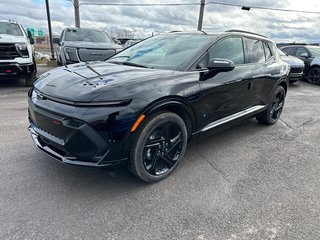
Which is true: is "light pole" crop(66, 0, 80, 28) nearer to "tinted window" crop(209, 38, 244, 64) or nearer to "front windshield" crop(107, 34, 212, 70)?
"front windshield" crop(107, 34, 212, 70)

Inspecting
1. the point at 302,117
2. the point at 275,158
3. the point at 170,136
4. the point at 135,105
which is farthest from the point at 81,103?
the point at 302,117

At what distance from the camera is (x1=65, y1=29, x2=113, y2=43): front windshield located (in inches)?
353

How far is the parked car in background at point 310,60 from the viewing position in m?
10.6

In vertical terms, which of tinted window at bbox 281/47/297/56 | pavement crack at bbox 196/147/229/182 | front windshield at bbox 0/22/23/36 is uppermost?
front windshield at bbox 0/22/23/36

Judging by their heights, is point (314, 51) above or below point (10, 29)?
below

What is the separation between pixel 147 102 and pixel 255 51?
266 cm

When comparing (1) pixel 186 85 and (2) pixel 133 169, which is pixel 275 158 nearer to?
(1) pixel 186 85

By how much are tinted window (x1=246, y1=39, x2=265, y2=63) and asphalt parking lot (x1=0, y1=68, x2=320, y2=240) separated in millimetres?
1448

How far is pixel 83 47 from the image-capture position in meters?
7.89

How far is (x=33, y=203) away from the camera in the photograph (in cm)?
238

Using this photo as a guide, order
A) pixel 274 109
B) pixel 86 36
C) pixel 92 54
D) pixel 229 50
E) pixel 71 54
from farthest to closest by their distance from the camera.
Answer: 1. pixel 86 36
2. pixel 92 54
3. pixel 71 54
4. pixel 274 109
5. pixel 229 50

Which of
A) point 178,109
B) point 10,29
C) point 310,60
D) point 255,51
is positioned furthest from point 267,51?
point 310,60

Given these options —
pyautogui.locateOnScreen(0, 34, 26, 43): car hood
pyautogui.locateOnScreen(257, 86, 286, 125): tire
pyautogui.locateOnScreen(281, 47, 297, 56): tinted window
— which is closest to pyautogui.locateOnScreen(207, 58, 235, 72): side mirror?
pyautogui.locateOnScreen(257, 86, 286, 125): tire

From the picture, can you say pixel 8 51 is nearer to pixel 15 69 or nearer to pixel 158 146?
pixel 15 69
